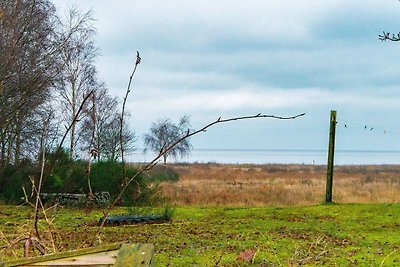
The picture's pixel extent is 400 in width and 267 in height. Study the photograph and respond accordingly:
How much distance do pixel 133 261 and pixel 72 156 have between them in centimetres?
1814

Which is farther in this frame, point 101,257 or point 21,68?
point 21,68

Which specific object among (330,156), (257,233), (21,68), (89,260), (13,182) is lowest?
(257,233)

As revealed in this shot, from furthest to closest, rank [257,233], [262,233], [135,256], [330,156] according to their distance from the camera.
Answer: [330,156] → [257,233] → [262,233] → [135,256]

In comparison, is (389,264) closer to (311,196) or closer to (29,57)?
(311,196)

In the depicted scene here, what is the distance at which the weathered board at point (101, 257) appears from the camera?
209 cm

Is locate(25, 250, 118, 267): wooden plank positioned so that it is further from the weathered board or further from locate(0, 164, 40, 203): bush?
locate(0, 164, 40, 203): bush

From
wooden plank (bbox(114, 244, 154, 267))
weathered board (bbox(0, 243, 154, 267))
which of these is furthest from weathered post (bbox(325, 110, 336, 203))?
wooden plank (bbox(114, 244, 154, 267))

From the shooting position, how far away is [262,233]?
10773 millimetres

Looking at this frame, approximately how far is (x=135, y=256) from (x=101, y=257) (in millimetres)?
248

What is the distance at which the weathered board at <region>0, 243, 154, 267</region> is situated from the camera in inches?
82.4

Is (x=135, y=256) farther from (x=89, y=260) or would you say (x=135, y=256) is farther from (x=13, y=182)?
(x=13, y=182)

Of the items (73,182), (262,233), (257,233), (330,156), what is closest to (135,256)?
(262,233)

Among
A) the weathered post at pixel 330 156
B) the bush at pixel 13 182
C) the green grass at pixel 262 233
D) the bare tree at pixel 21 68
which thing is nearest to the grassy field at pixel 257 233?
the green grass at pixel 262 233

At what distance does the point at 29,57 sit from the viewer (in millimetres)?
18719
